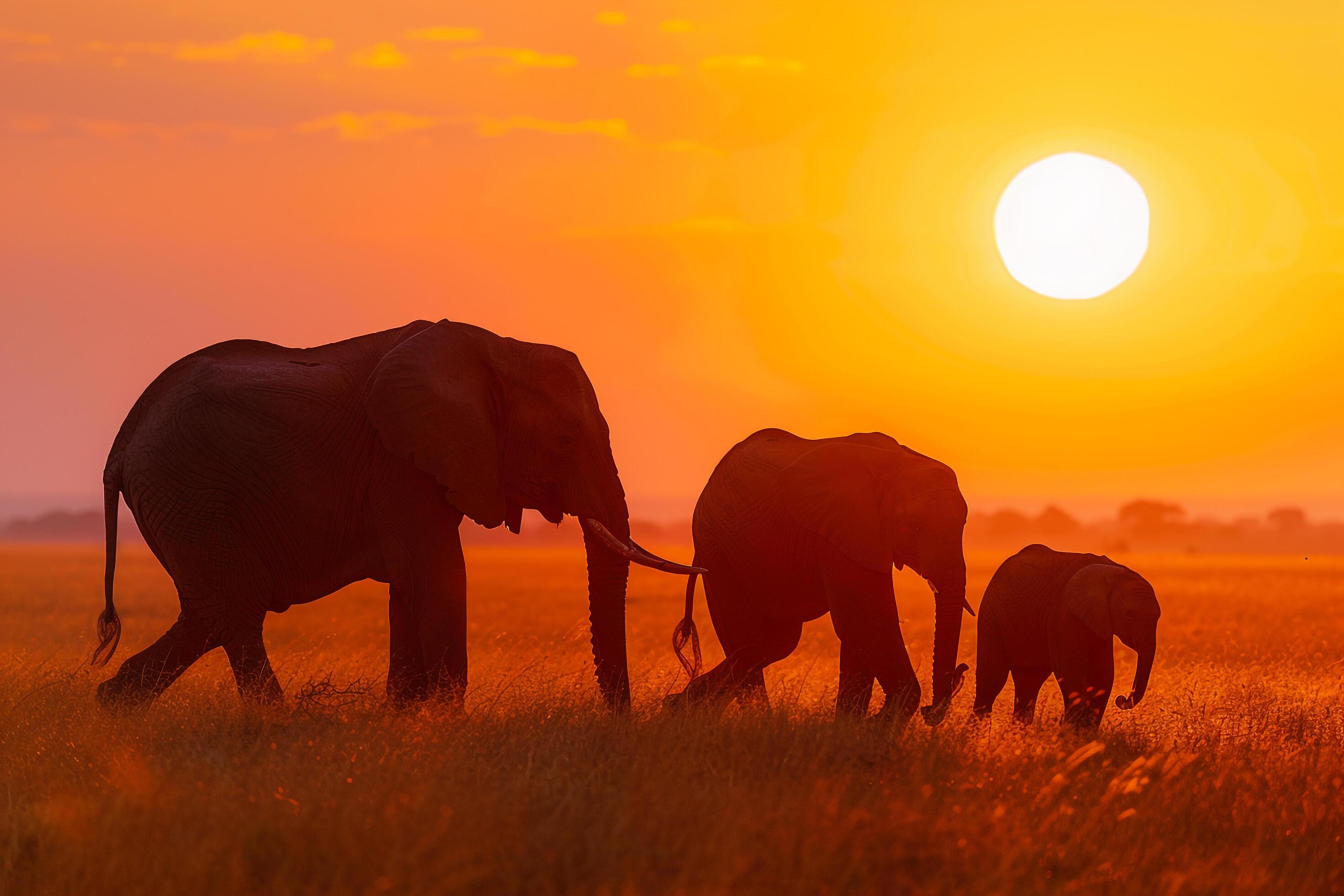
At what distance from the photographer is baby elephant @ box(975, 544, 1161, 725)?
12867 mm

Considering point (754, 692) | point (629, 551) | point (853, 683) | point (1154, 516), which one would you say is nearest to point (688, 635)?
point (754, 692)

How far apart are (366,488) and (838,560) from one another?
3973 millimetres

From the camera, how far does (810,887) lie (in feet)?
23.4

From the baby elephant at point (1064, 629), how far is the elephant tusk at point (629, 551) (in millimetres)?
3874

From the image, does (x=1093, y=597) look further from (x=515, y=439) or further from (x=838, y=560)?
(x=515, y=439)

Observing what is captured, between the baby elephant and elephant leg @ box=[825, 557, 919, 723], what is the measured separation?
5.90 feet

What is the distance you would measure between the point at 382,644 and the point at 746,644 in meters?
9.90

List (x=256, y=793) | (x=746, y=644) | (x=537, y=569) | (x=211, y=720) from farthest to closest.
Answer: (x=537, y=569)
(x=746, y=644)
(x=211, y=720)
(x=256, y=793)

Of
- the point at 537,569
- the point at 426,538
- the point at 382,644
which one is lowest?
the point at 537,569

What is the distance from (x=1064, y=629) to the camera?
1325 centimetres

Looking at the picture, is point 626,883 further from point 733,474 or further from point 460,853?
point 733,474

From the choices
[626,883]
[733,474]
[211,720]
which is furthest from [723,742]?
[733,474]

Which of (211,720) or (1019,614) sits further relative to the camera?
(1019,614)

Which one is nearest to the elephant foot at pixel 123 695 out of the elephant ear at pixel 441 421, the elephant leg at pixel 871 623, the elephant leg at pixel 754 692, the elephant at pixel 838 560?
the elephant ear at pixel 441 421
